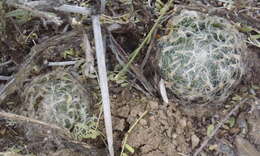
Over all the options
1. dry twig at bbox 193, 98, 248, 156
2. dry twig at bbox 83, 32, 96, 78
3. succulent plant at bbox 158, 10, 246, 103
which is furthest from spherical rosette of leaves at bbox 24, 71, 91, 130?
dry twig at bbox 193, 98, 248, 156

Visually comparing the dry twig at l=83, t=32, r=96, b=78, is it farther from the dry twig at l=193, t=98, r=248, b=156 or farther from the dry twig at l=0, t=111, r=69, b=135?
the dry twig at l=193, t=98, r=248, b=156

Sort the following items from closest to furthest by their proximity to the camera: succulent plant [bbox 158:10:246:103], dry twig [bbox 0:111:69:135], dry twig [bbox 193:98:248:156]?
1. dry twig [bbox 0:111:69:135]
2. succulent plant [bbox 158:10:246:103]
3. dry twig [bbox 193:98:248:156]

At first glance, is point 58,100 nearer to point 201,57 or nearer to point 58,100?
point 58,100

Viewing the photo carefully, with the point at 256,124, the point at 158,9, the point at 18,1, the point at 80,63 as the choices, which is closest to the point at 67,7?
the point at 18,1

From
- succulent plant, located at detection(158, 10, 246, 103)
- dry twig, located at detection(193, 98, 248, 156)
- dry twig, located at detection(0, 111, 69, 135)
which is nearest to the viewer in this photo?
dry twig, located at detection(0, 111, 69, 135)

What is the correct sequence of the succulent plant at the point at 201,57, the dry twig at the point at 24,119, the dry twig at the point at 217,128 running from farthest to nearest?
the dry twig at the point at 217,128 < the succulent plant at the point at 201,57 < the dry twig at the point at 24,119

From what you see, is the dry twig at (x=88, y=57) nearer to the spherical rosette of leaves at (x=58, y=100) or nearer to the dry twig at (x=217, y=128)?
the spherical rosette of leaves at (x=58, y=100)

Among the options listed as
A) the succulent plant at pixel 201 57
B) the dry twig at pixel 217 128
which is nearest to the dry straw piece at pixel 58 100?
the succulent plant at pixel 201 57

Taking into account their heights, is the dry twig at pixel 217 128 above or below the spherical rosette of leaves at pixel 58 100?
below

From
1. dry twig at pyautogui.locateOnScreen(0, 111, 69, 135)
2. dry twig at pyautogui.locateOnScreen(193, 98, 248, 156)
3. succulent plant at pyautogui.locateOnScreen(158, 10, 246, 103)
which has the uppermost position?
succulent plant at pyautogui.locateOnScreen(158, 10, 246, 103)
